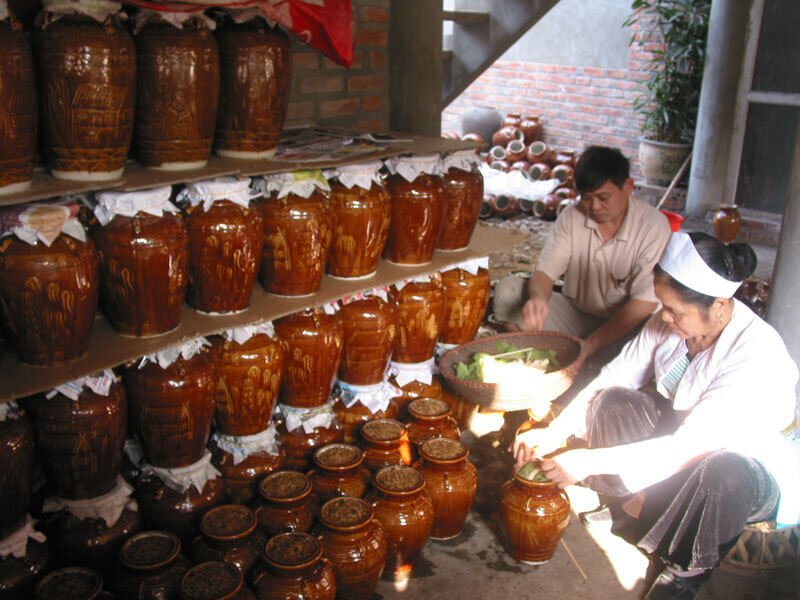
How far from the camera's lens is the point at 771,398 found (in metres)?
2.23

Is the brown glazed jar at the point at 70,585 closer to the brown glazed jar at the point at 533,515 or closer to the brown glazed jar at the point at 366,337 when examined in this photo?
the brown glazed jar at the point at 366,337

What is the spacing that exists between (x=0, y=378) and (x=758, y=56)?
675 centimetres

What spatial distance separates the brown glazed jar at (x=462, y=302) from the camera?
3090mm

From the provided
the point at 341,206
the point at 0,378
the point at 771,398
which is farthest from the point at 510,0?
the point at 0,378

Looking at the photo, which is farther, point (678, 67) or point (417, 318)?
point (678, 67)

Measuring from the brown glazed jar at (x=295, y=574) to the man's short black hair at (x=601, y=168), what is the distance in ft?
6.53

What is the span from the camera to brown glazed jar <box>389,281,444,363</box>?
2.92 meters

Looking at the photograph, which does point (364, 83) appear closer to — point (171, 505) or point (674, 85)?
point (171, 505)

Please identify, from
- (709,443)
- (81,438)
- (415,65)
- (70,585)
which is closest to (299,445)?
(81,438)

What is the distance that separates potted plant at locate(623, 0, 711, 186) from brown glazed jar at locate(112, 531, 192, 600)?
22.9 feet

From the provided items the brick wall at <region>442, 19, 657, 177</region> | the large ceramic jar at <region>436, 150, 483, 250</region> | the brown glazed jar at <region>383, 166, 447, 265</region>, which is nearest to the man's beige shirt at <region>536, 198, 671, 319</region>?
the large ceramic jar at <region>436, 150, 483, 250</region>

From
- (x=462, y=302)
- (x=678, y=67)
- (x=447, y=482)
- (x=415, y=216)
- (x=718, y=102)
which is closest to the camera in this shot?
(x=447, y=482)

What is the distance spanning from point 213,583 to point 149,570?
187 mm

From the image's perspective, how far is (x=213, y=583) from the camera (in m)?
A: 1.95
